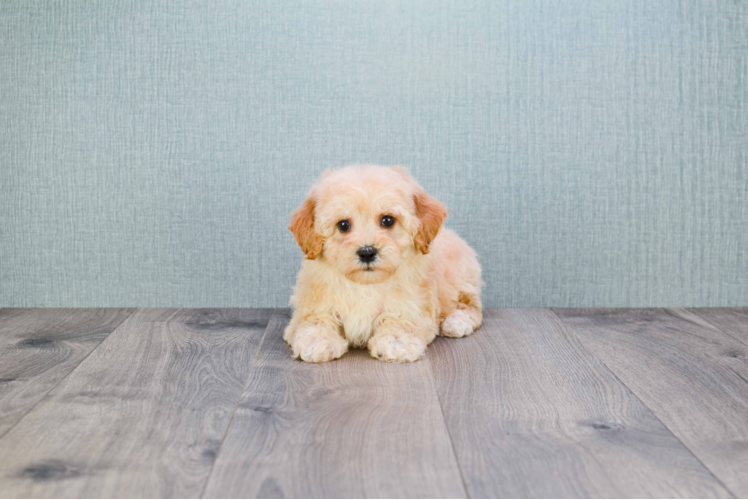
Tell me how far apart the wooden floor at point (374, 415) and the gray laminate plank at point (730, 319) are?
4cm

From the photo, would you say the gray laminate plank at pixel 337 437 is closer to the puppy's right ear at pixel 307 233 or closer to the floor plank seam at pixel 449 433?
the floor plank seam at pixel 449 433

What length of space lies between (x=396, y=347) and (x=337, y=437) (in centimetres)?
55

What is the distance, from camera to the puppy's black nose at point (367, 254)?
1.82 m

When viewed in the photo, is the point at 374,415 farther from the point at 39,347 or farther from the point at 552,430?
the point at 39,347

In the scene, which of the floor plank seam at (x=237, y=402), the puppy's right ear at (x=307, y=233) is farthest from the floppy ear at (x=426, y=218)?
the floor plank seam at (x=237, y=402)

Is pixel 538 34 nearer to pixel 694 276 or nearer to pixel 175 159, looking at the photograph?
pixel 694 276

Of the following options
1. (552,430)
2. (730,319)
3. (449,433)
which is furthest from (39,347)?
(730,319)

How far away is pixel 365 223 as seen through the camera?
1884 millimetres

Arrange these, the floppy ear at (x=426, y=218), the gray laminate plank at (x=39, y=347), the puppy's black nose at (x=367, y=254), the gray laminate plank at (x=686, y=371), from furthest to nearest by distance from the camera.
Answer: the floppy ear at (x=426, y=218), the puppy's black nose at (x=367, y=254), the gray laminate plank at (x=39, y=347), the gray laminate plank at (x=686, y=371)

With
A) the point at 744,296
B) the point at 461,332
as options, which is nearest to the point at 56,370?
the point at 461,332

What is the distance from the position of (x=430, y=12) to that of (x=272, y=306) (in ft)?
4.24

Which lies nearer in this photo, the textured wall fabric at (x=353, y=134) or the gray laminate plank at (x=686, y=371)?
the gray laminate plank at (x=686, y=371)

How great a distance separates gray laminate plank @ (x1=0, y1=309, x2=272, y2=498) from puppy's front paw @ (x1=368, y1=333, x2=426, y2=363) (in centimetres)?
37

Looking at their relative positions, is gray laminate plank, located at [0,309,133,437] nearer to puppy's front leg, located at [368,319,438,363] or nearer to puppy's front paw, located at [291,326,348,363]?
puppy's front paw, located at [291,326,348,363]
